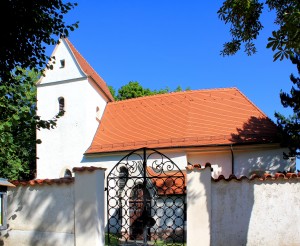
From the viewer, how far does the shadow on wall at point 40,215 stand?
25.6ft

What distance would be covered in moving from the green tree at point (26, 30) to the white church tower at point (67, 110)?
39.0 feet


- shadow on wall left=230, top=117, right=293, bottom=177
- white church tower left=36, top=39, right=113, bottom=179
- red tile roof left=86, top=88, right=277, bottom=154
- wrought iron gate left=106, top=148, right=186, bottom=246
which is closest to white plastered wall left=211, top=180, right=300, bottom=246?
wrought iron gate left=106, top=148, right=186, bottom=246

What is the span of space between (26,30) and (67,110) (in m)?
13.8

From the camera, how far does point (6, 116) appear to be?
352 inches

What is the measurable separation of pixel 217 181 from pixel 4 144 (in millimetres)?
4989

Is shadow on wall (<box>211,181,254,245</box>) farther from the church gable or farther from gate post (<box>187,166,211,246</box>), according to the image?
the church gable

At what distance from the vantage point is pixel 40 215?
319 inches

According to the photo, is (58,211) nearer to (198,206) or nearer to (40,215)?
(40,215)

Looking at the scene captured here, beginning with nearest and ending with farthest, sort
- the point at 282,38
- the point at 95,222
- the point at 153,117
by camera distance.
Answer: the point at 282,38 → the point at 95,222 → the point at 153,117

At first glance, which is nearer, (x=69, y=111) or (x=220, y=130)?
(x=220, y=130)

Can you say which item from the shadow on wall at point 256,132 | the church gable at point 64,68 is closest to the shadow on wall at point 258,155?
the shadow on wall at point 256,132

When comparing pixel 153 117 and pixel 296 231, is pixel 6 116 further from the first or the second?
pixel 153 117

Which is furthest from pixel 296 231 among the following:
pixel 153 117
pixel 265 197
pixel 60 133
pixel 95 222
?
pixel 60 133

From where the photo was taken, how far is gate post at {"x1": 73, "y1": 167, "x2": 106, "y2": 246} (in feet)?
24.6
